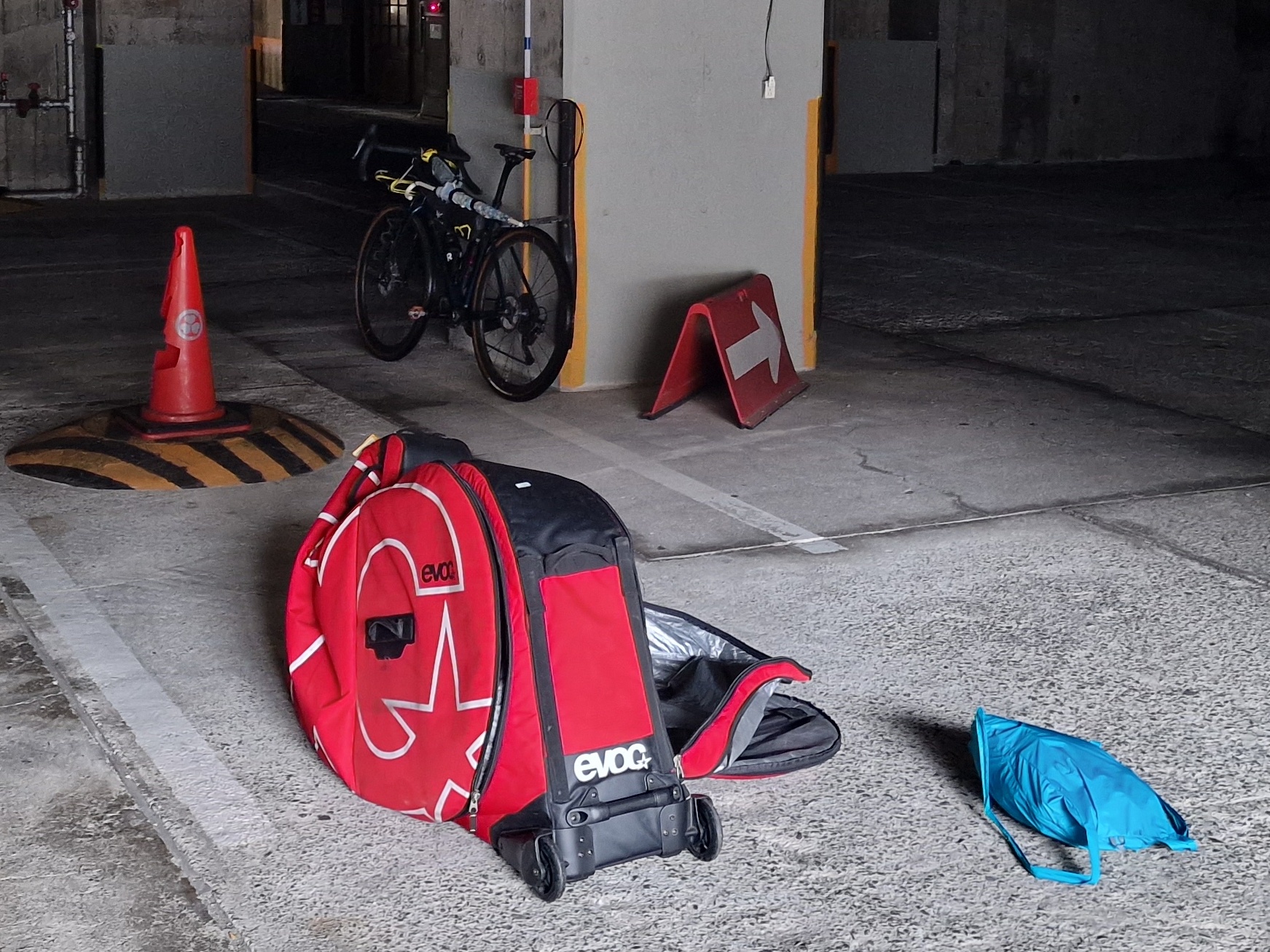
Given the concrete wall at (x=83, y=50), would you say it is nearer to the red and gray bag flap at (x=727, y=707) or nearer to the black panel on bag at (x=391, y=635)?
the red and gray bag flap at (x=727, y=707)

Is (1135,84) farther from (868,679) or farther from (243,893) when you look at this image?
(243,893)

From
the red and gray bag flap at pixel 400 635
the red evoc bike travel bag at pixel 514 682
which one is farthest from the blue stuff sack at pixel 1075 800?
the red and gray bag flap at pixel 400 635

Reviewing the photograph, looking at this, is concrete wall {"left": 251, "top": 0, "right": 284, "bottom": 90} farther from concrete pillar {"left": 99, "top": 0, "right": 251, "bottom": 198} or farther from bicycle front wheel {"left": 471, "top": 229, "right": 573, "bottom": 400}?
bicycle front wheel {"left": 471, "top": 229, "right": 573, "bottom": 400}

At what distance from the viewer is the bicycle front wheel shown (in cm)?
690

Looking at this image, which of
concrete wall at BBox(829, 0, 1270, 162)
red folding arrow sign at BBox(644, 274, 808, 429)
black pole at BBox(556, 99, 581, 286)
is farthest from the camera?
concrete wall at BBox(829, 0, 1270, 162)

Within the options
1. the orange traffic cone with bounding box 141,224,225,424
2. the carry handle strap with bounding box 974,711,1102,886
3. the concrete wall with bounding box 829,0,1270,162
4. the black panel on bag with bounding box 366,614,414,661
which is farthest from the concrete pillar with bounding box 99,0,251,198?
the carry handle strap with bounding box 974,711,1102,886

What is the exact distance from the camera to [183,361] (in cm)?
602

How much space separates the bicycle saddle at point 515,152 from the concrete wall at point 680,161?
26cm

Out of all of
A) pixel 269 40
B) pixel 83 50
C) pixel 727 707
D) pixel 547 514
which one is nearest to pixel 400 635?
pixel 547 514

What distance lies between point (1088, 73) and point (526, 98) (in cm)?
1381

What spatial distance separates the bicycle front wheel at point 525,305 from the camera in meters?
6.90

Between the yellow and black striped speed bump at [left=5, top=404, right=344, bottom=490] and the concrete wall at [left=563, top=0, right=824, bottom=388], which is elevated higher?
the concrete wall at [left=563, top=0, right=824, bottom=388]

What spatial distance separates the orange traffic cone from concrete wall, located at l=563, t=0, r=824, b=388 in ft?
5.86

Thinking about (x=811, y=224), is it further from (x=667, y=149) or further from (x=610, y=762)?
(x=610, y=762)
